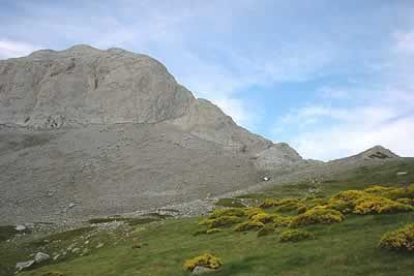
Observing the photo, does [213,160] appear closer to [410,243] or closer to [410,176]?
[410,176]

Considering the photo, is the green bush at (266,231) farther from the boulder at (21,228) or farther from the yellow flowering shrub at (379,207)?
the boulder at (21,228)

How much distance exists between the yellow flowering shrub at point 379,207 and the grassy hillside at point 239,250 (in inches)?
22.5

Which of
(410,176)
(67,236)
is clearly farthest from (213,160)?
(67,236)

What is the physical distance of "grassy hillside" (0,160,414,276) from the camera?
2481cm

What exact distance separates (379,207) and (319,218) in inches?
166

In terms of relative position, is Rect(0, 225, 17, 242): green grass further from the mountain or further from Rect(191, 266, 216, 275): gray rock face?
Rect(191, 266, 216, 275): gray rock face

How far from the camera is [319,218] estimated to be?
35.3 m

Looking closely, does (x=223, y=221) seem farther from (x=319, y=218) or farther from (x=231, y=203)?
(x=231, y=203)

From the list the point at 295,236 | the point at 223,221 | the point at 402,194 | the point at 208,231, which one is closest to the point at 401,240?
the point at 295,236

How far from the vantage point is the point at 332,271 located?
23953 mm

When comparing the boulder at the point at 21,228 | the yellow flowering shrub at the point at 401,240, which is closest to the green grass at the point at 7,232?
the boulder at the point at 21,228

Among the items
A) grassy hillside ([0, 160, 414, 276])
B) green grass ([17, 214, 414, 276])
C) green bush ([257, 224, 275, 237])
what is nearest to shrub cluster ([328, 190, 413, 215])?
grassy hillside ([0, 160, 414, 276])

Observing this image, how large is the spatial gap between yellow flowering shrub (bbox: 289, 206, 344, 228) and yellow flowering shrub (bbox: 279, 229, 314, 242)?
341 centimetres

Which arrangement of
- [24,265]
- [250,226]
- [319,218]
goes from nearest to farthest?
[319,218]
[250,226]
[24,265]
